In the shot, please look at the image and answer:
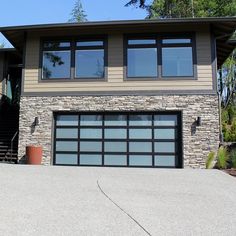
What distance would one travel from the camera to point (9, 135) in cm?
1552

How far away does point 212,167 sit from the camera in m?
12.7

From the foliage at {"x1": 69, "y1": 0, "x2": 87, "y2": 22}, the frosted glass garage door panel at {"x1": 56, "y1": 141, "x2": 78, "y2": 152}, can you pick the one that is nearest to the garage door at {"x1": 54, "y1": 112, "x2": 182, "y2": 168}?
the frosted glass garage door panel at {"x1": 56, "y1": 141, "x2": 78, "y2": 152}

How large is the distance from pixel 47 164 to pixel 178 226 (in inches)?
377

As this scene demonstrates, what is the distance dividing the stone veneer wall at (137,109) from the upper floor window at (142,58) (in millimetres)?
1039

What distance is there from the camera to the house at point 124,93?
1313 centimetres

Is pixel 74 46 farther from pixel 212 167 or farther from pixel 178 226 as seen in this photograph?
pixel 178 226

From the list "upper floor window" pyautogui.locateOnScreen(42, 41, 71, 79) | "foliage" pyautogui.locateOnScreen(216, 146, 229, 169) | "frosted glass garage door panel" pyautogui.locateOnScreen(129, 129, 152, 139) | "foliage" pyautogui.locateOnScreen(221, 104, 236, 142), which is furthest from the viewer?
"foliage" pyautogui.locateOnScreen(221, 104, 236, 142)

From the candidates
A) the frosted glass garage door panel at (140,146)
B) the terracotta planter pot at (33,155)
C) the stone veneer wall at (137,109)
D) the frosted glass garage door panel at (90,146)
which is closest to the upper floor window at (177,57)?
the stone veneer wall at (137,109)

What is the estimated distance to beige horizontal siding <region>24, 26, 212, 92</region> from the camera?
1324cm

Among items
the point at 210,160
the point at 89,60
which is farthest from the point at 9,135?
the point at 210,160

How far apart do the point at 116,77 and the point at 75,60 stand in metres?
1.88

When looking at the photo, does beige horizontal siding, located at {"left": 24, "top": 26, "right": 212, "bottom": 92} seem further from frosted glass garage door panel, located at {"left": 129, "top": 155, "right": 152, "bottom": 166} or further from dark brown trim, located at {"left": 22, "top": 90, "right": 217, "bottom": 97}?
frosted glass garage door panel, located at {"left": 129, "top": 155, "right": 152, "bottom": 166}

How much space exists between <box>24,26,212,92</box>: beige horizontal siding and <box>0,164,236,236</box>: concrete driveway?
479cm

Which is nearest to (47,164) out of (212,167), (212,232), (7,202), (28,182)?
(28,182)
